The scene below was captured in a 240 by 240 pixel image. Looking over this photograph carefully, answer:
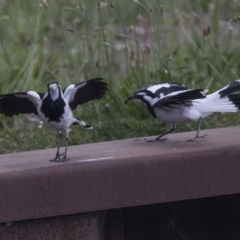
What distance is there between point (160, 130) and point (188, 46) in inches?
67.3

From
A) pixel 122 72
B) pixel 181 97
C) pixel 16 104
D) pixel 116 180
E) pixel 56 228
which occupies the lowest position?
pixel 122 72

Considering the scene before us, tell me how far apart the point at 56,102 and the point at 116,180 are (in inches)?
20.8

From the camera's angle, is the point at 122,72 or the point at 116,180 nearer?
the point at 116,180

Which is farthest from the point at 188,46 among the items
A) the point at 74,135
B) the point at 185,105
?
Answer: the point at 185,105

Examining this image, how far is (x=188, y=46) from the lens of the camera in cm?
725

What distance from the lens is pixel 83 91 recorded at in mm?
4125

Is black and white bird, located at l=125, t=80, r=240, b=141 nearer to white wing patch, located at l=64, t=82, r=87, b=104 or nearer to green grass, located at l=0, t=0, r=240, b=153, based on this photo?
white wing patch, located at l=64, t=82, r=87, b=104

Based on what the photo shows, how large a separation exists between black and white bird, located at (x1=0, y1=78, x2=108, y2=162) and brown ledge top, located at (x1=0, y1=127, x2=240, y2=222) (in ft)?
0.65

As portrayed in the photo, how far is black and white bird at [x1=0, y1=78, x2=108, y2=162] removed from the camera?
3.91 meters

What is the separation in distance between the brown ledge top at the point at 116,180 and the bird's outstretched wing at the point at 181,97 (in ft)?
0.97

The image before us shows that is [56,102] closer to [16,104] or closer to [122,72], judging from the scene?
[16,104]

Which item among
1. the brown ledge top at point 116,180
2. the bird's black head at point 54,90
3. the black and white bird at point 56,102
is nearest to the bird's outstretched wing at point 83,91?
the black and white bird at point 56,102

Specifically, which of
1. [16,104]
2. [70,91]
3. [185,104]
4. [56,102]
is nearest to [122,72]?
[185,104]

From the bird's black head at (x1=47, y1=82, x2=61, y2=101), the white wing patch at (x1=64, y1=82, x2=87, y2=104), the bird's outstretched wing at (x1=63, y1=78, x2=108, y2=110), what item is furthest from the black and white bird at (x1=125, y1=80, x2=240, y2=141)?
the bird's black head at (x1=47, y1=82, x2=61, y2=101)
